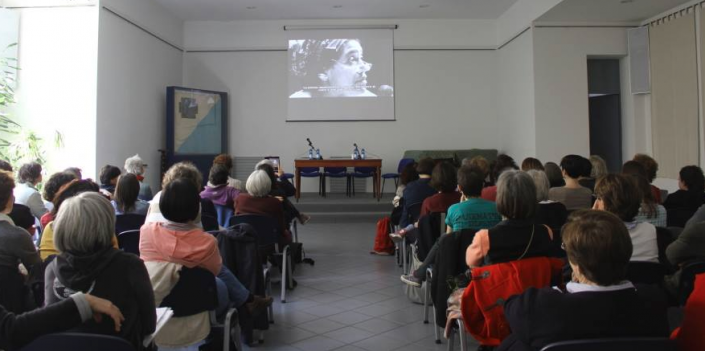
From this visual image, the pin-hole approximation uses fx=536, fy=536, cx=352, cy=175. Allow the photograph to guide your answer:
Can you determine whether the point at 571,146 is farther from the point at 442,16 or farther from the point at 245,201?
the point at 245,201

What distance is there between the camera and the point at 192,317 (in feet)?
7.60

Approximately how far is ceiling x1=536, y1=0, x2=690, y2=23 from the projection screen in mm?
3442

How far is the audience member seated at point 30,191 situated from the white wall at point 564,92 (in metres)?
7.77

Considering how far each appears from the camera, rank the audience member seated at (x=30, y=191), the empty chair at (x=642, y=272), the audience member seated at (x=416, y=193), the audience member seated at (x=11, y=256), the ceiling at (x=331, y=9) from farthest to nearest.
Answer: the ceiling at (x=331, y=9)
the audience member seated at (x=416, y=193)
the audience member seated at (x=30, y=191)
the empty chair at (x=642, y=272)
the audience member seated at (x=11, y=256)

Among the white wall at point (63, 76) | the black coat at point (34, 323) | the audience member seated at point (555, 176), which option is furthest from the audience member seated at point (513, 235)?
the white wall at point (63, 76)

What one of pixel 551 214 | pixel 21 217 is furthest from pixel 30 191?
pixel 551 214

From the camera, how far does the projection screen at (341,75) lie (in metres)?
11.4

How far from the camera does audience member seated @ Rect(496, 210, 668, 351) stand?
59.1 inches

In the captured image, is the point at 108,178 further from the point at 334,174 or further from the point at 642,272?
the point at 334,174

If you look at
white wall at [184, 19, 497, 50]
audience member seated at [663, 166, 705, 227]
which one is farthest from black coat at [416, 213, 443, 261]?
white wall at [184, 19, 497, 50]

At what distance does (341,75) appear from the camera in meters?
11.4

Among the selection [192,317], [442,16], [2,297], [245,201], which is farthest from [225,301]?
[442,16]

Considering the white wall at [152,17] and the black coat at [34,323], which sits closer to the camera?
the black coat at [34,323]

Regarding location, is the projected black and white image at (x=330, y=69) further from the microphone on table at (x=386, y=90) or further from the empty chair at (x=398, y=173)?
the empty chair at (x=398, y=173)
